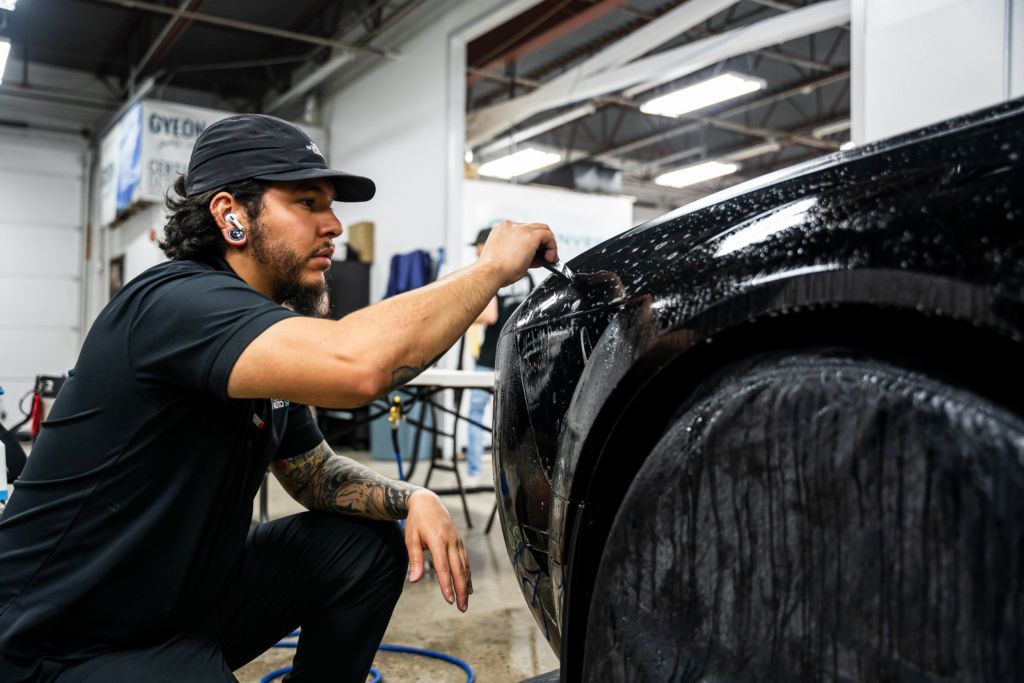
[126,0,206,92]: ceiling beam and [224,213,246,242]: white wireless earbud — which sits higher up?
[126,0,206,92]: ceiling beam

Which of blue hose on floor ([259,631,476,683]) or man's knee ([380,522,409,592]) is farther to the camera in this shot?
blue hose on floor ([259,631,476,683])

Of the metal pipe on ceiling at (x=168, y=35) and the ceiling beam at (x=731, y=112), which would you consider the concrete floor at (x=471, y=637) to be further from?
the ceiling beam at (x=731, y=112)

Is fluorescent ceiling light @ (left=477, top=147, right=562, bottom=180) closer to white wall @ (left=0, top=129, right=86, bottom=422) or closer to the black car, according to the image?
white wall @ (left=0, top=129, right=86, bottom=422)

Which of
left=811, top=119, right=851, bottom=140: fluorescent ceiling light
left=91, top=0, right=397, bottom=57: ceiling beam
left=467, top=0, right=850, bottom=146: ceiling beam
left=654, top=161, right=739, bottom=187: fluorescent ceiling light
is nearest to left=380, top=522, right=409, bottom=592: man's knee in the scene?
left=467, top=0, right=850, bottom=146: ceiling beam

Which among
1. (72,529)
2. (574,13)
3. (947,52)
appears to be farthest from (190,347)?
(574,13)

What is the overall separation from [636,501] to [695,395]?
0.12 metres

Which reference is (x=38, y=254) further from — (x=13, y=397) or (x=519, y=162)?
(x=519, y=162)

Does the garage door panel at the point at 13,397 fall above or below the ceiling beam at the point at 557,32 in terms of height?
below

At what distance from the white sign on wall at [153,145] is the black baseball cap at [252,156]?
7202 millimetres

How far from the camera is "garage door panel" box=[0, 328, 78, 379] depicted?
11.0m

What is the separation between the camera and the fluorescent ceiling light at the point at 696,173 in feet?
39.9

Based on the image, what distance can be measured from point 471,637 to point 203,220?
151 centimetres

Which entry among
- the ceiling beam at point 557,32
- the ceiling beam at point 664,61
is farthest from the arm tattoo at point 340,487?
the ceiling beam at point 557,32

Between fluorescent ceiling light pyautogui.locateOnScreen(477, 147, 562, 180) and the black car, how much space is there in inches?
372
